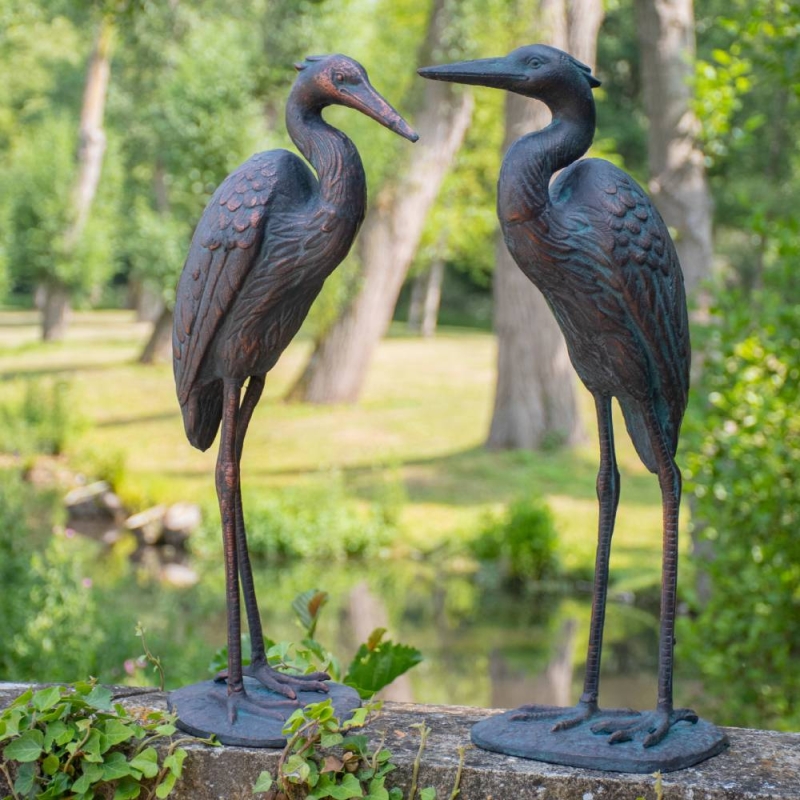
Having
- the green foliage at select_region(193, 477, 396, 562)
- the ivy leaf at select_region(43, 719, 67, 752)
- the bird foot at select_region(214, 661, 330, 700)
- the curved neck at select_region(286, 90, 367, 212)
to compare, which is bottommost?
the green foliage at select_region(193, 477, 396, 562)

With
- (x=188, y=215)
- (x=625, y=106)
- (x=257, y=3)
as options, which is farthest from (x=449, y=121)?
(x=625, y=106)

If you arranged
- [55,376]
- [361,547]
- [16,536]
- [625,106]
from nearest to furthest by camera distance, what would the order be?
[16,536] < [361,547] < [55,376] < [625,106]

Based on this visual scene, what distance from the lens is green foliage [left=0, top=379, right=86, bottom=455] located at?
12594 millimetres

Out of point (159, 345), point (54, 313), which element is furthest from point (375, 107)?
point (54, 313)

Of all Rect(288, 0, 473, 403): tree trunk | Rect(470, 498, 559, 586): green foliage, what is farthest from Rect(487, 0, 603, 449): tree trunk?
Rect(470, 498, 559, 586): green foliage

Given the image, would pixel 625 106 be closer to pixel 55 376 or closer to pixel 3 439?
pixel 55 376

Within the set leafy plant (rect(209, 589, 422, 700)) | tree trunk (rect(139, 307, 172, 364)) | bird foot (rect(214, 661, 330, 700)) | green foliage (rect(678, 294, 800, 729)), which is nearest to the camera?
bird foot (rect(214, 661, 330, 700))

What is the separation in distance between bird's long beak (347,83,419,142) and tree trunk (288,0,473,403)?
1185cm

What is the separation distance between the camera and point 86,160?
69.8ft

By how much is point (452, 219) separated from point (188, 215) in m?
6.97

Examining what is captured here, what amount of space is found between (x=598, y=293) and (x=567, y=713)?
993 mm

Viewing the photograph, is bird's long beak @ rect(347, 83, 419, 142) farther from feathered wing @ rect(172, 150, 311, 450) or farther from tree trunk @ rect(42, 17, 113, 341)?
tree trunk @ rect(42, 17, 113, 341)

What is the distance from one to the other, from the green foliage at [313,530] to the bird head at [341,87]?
785 cm

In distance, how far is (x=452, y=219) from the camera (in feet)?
66.6
